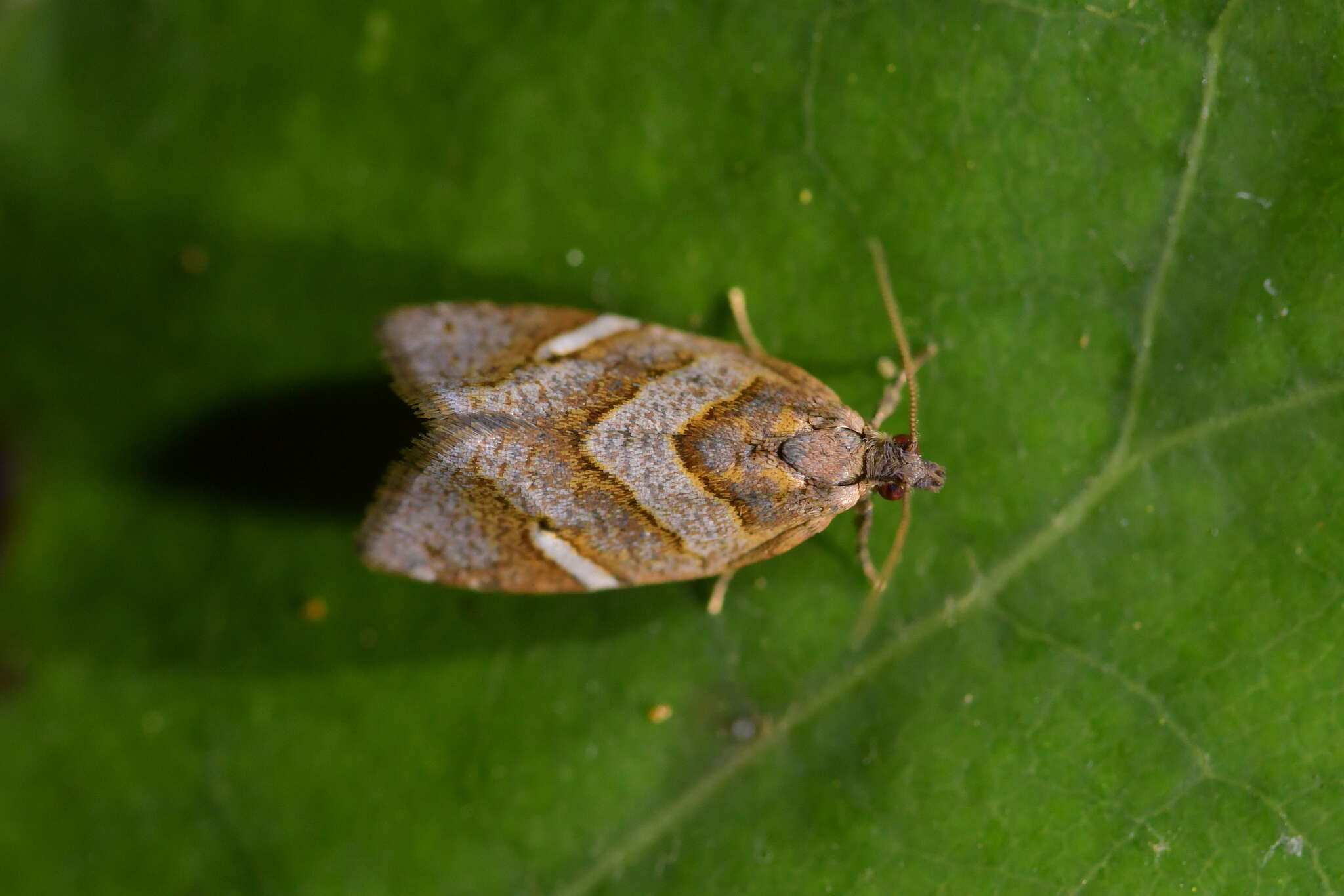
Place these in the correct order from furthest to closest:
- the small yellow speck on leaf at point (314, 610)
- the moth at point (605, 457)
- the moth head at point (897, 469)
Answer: the small yellow speck on leaf at point (314, 610) < the moth at point (605, 457) < the moth head at point (897, 469)

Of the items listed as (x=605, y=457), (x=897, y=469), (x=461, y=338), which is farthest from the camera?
(x=461, y=338)

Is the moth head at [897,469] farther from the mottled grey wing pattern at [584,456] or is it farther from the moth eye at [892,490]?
the mottled grey wing pattern at [584,456]

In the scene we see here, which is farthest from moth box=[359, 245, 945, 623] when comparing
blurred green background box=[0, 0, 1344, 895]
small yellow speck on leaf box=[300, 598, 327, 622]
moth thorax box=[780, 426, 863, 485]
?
small yellow speck on leaf box=[300, 598, 327, 622]

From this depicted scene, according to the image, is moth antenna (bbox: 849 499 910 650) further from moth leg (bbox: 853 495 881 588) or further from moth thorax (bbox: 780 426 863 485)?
moth thorax (bbox: 780 426 863 485)

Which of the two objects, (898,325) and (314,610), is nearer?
(898,325)

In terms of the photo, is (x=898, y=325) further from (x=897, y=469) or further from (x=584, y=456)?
(x=584, y=456)

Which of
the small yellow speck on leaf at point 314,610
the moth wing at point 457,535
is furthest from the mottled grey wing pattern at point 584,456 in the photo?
the small yellow speck on leaf at point 314,610

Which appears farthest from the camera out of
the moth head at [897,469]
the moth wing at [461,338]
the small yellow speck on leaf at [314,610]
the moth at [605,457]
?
the small yellow speck on leaf at [314,610]

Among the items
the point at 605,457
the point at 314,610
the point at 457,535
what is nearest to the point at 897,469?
the point at 605,457
